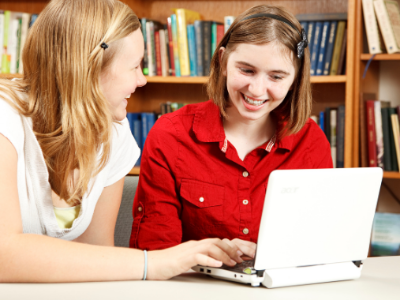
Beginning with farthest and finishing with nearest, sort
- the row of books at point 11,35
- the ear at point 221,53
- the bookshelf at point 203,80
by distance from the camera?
the row of books at point 11,35 < the bookshelf at point 203,80 < the ear at point 221,53

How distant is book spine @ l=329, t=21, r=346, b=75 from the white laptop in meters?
1.39

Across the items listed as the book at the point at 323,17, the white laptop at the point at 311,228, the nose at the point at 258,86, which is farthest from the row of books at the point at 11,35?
the white laptop at the point at 311,228

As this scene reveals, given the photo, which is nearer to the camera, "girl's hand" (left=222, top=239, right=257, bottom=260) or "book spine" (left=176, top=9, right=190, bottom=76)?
Answer: "girl's hand" (left=222, top=239, right=257, bottom=260)

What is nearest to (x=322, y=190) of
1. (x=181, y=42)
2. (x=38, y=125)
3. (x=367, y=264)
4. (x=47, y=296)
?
(x=367, y=264)

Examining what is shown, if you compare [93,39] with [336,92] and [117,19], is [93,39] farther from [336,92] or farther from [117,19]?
[336,92]

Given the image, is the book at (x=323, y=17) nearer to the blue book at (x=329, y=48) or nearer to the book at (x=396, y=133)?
the blue book at (x=329, y=48)

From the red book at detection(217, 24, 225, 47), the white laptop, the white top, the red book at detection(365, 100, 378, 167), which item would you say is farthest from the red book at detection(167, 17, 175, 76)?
the white laptop

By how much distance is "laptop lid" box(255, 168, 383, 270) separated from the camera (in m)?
0.76

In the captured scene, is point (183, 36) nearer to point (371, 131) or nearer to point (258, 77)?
point (371, 131)

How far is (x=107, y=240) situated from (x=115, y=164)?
0.21 meters

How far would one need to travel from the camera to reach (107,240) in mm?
1242

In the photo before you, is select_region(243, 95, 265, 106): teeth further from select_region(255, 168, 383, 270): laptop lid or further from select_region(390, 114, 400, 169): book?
select_region(390, 114, 400, 169): book

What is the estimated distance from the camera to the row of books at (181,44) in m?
2.24

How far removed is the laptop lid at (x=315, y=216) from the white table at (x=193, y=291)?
52 mm
